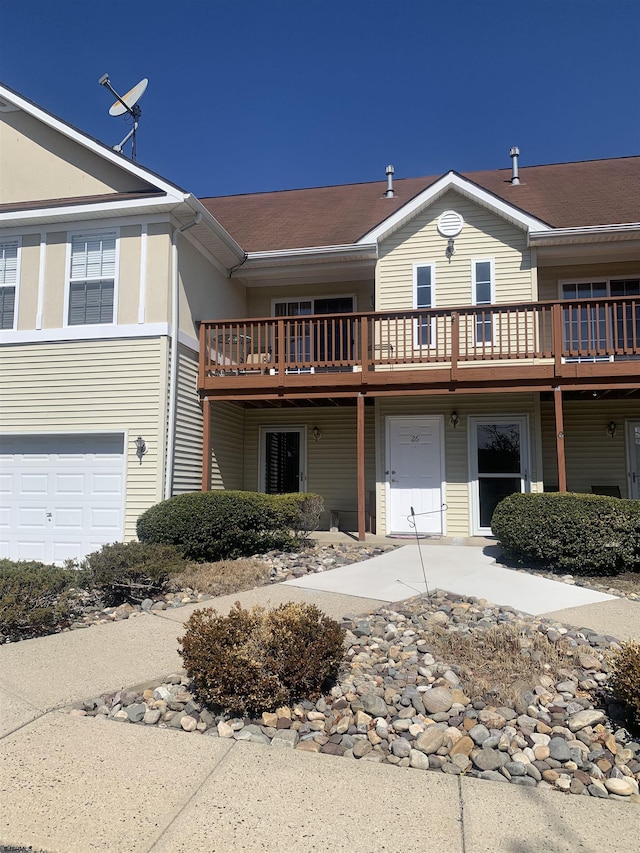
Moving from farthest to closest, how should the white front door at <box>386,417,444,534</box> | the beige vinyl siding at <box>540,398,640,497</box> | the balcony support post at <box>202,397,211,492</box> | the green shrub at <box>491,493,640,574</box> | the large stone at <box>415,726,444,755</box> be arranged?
the beige vinyl siding at <box>540,398,640,497</box>
the white front door at <box>386,417,444,534</box>
the balcony support post at <box>202,397,211,492</box>
the green shrub at <box>491,493,640,574</box>
the large stone at <box>415,726,444,755</box>

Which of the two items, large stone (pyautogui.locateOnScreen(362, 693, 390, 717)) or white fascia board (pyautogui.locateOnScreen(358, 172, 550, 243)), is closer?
large stone (pyautogui.locateOnScreen(362, 693, 390, 717))

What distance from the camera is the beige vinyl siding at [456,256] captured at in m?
11.0

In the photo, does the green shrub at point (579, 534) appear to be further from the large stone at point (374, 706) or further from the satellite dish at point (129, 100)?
the satellite dish at point (129, 100)

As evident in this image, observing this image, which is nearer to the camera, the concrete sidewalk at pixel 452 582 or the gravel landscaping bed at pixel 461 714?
the gravel landscaping bed at pixel 461 714

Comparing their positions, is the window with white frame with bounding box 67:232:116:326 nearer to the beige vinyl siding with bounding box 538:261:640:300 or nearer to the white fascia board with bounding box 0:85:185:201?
the white fascia board with bounding box 0:85:185:201

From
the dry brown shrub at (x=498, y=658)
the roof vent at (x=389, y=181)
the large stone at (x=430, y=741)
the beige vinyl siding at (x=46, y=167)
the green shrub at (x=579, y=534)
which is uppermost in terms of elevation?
the roof vent at (x=389, y=181)

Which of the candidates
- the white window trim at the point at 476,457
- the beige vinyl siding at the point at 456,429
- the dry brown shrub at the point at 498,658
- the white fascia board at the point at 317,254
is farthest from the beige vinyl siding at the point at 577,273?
the dry brown shrub at the point at 498,658

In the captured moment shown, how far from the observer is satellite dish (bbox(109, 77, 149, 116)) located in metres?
12.8

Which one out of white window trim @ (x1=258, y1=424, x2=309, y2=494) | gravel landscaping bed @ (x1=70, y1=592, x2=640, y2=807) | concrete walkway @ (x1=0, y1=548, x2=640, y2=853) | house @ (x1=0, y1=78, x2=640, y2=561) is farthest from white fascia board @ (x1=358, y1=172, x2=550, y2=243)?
concrete walkway @ (x1=0, y1=548, x2=640, y2=853)

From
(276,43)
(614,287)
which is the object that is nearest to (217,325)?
(276,43)

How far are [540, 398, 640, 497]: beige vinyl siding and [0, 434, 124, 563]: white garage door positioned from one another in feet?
27.4

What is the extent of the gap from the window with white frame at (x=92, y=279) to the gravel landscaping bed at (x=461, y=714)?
7851 mm

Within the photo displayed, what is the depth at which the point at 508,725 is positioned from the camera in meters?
3.21

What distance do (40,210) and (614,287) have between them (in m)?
11.2
